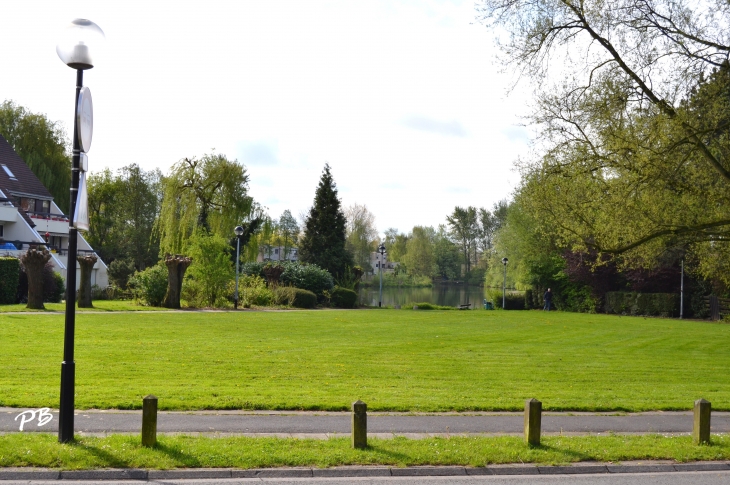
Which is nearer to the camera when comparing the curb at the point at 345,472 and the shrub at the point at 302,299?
the curb at the point at 345,472

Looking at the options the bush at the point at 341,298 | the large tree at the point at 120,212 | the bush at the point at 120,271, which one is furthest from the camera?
the large tree at the point at 120,212

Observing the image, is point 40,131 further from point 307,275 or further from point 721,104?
point 721,104

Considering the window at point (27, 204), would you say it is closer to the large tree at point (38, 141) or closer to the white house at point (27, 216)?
the white house at point (27, 216)

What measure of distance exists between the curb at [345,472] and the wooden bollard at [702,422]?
66 centimetres

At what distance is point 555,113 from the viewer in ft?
62.9

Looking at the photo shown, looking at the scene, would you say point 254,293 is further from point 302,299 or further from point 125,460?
point 125,460

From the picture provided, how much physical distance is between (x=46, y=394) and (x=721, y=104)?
637 inches

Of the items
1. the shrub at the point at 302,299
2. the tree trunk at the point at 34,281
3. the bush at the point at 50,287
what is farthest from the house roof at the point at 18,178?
the shrub at the point at 302,299

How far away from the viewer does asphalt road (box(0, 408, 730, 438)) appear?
9.93m

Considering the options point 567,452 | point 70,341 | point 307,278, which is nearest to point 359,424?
point 567,452

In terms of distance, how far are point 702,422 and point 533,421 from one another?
242 cm

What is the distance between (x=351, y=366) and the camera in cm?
1653

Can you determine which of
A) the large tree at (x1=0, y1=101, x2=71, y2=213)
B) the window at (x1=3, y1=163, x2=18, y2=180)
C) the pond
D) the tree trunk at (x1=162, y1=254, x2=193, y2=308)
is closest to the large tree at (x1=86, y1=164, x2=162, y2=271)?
the large tree at (x1=0, y1=101, x2=71, y2=213)

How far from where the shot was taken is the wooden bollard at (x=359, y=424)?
8.80 m
